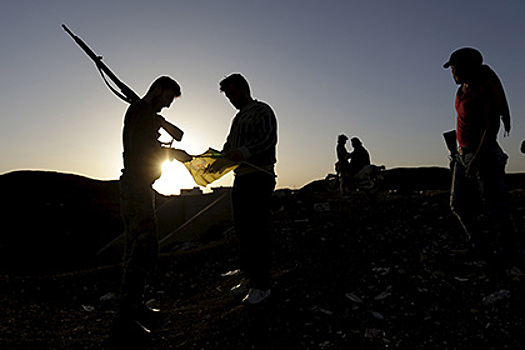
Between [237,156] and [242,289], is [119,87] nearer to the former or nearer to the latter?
[237,156]

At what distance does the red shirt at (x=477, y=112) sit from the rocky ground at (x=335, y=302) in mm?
1162

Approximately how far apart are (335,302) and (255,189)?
115 centimetres

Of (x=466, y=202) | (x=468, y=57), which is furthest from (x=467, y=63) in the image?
(x=466, y=202)

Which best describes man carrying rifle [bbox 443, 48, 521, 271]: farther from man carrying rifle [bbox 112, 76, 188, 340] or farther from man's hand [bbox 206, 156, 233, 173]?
man carrying rifle [bbox 112, 76, 188, 340]

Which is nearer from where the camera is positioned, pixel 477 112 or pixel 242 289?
pixel 477 112

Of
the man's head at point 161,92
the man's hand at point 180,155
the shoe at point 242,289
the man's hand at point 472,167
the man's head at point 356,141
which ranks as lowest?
the shoe at point 242,289

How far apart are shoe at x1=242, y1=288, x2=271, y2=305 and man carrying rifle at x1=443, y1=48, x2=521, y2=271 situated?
79.1 inches

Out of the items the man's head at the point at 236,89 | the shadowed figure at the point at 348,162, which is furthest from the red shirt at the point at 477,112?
the shadowed figure at the point at 348,162

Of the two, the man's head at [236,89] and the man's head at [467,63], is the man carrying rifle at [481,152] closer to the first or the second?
the man's head at [467,63]

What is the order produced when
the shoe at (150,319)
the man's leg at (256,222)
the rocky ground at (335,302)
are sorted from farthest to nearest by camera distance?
the man's leg at (256,222) < the shoe at (150,319) < the rocky ground at (335,302)

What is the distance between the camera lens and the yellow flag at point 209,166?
3.27 meters

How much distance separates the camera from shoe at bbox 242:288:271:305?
2.97 meters

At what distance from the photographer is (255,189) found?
3152mm

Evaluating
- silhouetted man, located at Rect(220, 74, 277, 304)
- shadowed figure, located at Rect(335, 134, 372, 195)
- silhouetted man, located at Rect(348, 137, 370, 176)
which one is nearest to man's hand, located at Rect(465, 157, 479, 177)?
silhouetted man, located at Rect(220, 74, 277, 304)
